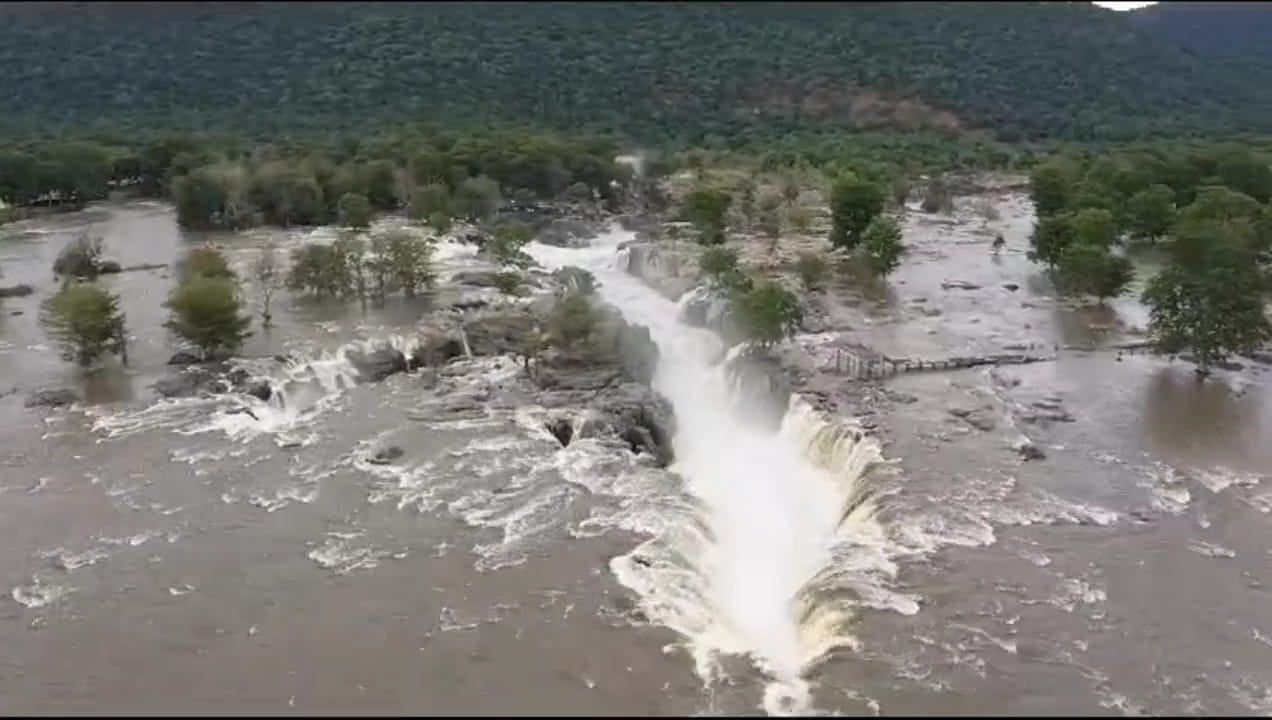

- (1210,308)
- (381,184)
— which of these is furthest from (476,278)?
(1210,308)

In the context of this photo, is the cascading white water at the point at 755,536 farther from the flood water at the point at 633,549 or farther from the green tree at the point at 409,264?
the green tree at the point at 409,264

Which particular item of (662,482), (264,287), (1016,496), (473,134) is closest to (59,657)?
(662,482)

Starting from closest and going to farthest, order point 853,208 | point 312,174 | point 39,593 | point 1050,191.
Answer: point 39,593 → point 853,208 → point 1050,191 → point 312,174

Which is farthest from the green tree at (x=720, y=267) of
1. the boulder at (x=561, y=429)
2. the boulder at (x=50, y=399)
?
the boulder at (x=50, y=399)

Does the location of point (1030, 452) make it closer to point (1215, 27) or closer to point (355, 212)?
point (355, 212)

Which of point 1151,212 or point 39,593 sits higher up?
point 1151,212

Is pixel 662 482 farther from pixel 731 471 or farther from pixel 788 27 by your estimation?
pixel 788 27
